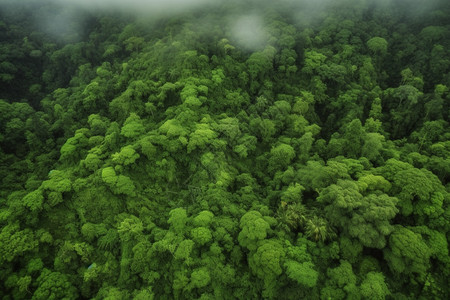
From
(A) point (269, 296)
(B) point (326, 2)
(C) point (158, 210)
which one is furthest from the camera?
(B) point (326, 2)

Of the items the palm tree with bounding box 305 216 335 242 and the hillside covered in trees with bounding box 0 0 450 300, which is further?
the palm tree with bounding box 305 216 335 242

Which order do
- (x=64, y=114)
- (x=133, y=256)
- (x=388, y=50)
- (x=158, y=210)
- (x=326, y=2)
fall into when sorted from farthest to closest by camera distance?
(x=326, y=2), (x=388, y=50), (x=64, y=114), (x=158, y=210), (x=133, y=256)

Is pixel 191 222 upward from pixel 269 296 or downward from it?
upward

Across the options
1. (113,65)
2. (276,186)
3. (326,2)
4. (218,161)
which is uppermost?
(326,2)

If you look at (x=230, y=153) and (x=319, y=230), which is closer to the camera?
(x=319, y=230)

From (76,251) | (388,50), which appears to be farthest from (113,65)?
(388,50)

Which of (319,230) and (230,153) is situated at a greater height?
(230,153)

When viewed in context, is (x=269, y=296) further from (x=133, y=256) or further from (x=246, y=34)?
(x=246, y=34)

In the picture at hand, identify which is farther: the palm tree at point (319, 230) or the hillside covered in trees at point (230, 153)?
the palm tree at point (319, 230)
